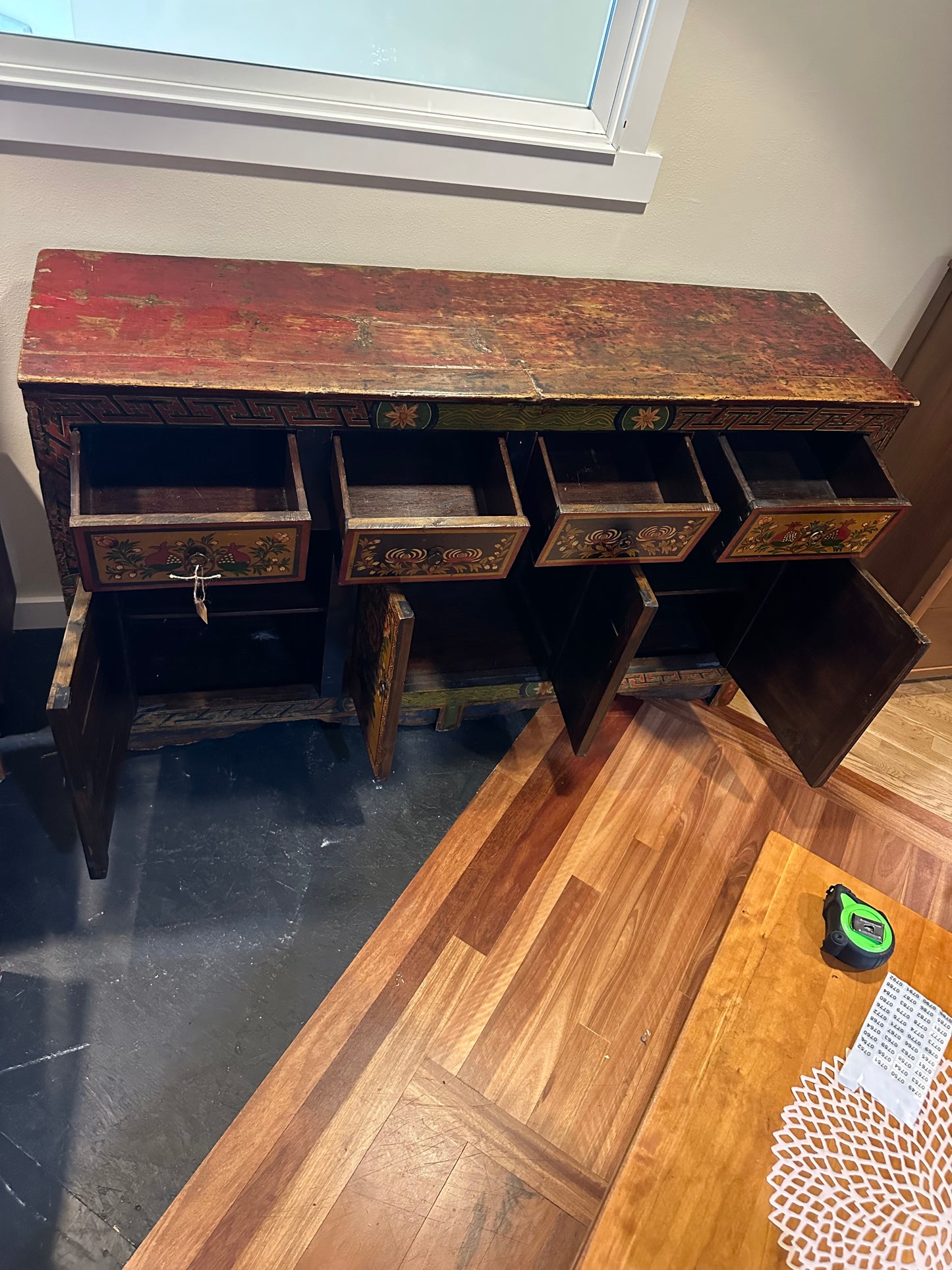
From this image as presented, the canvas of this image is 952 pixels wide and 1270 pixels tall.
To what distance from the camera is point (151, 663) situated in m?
1.69

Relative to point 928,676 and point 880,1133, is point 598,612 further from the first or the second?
point 928,676

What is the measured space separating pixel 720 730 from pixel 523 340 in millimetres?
1092

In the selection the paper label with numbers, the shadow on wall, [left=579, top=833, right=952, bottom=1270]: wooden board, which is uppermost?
the paper label with numbers

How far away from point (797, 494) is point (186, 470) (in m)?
1.14

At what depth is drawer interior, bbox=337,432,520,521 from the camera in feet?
4.65

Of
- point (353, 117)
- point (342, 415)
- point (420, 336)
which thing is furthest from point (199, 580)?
point (353, 117)

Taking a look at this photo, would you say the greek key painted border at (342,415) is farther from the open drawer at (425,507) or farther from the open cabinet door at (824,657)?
the open cabinet door at (824,657)

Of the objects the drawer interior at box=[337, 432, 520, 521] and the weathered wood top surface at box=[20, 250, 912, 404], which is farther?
the drawer interior at box=[337, 432, 520, 521]

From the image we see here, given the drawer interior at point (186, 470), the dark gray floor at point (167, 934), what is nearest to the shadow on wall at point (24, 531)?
the dark gray floor at point (167, 934)

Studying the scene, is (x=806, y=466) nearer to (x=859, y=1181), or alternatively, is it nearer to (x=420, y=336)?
(x=420, y=336)

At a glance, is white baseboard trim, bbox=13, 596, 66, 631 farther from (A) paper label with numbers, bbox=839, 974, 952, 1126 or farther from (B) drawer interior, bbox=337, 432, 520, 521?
(A) paper label with numbers, bbox=839, 974, 952, 1126

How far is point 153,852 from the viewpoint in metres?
1.59

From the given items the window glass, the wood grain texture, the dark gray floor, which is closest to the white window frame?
the window glass

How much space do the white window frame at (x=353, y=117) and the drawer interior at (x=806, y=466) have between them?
53 cm
